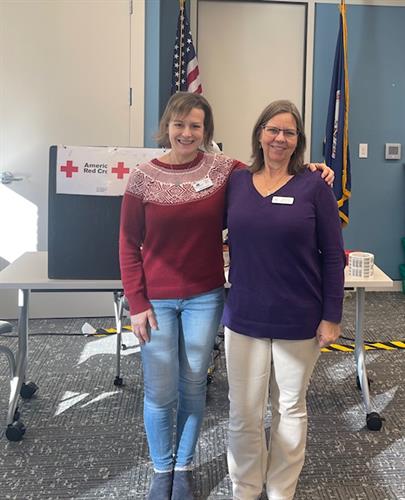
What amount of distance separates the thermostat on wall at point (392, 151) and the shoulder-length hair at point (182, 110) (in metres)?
3.31

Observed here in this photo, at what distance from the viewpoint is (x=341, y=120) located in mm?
4164

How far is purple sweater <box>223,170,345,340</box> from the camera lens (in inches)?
57.6

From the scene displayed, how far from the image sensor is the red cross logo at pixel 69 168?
6.43 feet

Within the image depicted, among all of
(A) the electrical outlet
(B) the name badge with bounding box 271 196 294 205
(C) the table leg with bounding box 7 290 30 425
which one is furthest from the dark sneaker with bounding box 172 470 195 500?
(A) the electrical outlet

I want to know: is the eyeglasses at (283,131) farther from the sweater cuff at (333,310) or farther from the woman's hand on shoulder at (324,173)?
the sweater cuff at (333,310)

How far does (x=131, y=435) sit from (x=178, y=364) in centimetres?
72

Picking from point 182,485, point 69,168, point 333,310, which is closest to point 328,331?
point 333,310

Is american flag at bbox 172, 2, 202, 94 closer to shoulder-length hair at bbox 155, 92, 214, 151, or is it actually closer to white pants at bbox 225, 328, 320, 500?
shoulder-length hair at bbox 155, 92, 214, 151

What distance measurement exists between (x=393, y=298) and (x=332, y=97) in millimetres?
1717

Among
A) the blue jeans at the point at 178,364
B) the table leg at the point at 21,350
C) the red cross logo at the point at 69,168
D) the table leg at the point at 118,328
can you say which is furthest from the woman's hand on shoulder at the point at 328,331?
the table leg at the point at 118,328

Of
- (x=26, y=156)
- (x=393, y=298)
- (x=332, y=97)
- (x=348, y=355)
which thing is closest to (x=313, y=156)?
(x=332, y=97)

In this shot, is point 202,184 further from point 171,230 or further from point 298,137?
point 298,137

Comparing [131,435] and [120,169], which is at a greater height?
[120,169]

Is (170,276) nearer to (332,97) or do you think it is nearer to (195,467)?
(195,467)
